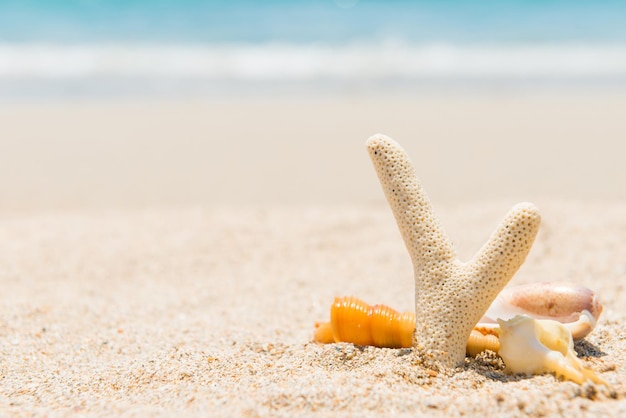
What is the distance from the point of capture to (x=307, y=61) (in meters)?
13.1

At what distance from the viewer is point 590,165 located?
6371 mm

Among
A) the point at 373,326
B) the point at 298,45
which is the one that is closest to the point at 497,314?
the point at 373,326

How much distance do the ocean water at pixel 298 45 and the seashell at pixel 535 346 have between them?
30.0ft

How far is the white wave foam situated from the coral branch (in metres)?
9.89

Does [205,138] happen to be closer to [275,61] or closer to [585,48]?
[275,61]

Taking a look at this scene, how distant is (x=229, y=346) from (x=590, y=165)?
4855mm

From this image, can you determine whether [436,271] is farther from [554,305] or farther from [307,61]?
[307,61]

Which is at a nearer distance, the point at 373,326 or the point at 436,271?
the point at 436,271

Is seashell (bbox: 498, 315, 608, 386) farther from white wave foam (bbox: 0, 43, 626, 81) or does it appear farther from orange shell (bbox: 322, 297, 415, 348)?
white wave foam (bbox: 0, 43, 626, 81)

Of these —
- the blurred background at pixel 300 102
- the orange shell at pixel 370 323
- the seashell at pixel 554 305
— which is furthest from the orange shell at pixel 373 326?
the blurred background at pixel 300 102

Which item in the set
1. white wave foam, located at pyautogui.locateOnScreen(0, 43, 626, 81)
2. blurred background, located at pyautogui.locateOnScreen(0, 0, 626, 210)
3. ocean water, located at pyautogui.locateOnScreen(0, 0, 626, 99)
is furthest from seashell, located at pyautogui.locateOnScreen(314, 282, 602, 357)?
white wave foam, located at pyautogui.locateOnScreen(0, 43, 626, 81)

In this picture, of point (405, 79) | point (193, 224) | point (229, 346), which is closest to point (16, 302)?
point (229, 346)

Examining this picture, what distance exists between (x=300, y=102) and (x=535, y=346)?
815 centimetres

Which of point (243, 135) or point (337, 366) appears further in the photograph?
point (243, 135)
